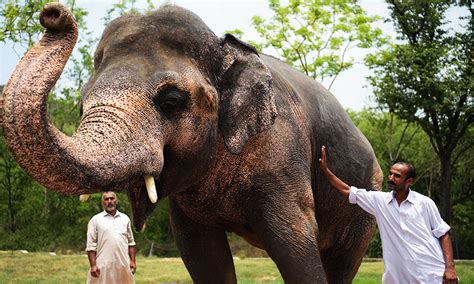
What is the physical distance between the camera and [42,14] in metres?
3.64

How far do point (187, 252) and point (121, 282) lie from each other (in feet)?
9.73

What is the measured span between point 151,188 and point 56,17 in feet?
3.32

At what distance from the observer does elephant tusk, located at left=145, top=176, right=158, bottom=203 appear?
403 cm

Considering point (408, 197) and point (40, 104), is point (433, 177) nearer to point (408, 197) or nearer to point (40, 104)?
point (408, 197)

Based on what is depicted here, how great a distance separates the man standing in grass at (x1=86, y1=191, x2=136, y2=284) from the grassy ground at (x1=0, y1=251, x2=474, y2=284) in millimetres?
6535

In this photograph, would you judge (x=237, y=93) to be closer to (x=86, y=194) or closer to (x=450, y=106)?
(x=86, y=194)

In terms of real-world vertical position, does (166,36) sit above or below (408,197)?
above

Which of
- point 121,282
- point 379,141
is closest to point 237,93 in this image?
point 121,282

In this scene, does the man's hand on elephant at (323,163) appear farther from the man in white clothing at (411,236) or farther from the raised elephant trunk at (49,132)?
the raised elephant trunk at (49,132)

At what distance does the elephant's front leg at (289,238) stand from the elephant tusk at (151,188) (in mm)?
1013

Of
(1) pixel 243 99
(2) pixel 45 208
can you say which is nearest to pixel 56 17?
(1) pixel 243 99

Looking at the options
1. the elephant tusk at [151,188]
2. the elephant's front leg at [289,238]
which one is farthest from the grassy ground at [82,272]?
the elephant tusk at [151,188]

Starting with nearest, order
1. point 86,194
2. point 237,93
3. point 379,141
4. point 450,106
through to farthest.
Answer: point 86,194
point 237,93
point 450,106
point 379,141

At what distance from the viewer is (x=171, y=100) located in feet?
14.1
